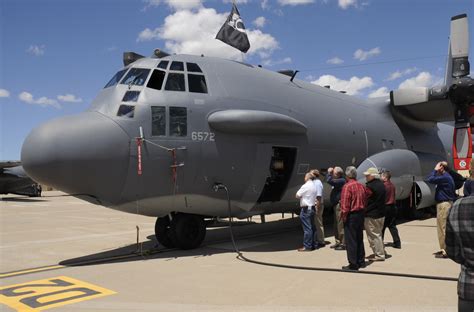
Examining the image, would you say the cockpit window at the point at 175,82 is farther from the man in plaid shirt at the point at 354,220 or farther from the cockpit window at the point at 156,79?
the man in plaid shirt at the point at 354,220

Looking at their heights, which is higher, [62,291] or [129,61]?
[129,61]

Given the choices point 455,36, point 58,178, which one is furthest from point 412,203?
point 58,178

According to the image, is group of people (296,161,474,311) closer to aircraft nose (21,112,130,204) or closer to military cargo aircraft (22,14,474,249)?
military cargo aircraft (22,14,474,249)

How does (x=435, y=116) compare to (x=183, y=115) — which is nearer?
(x=183, y=115)

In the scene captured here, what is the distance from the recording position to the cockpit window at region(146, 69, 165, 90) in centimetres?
923

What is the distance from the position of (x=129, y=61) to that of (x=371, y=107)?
872cm

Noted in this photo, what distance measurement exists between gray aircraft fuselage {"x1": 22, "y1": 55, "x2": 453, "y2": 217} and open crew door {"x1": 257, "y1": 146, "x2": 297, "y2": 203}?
0.03 m

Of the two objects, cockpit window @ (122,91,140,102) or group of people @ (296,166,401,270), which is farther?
cockpit window @ (122,91,140,102)

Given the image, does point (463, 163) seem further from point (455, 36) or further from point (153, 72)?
point (153, 72)

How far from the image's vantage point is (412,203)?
15.6 m

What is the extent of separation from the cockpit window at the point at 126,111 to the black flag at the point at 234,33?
5771 millimetres

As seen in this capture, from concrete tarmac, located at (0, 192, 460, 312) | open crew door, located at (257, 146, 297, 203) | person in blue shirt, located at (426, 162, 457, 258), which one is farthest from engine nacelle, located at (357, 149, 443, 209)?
person in blue shirt, located at (426, 162, 457, 258)

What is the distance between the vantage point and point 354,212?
8070 mm

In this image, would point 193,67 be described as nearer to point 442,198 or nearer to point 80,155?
point 80,155
